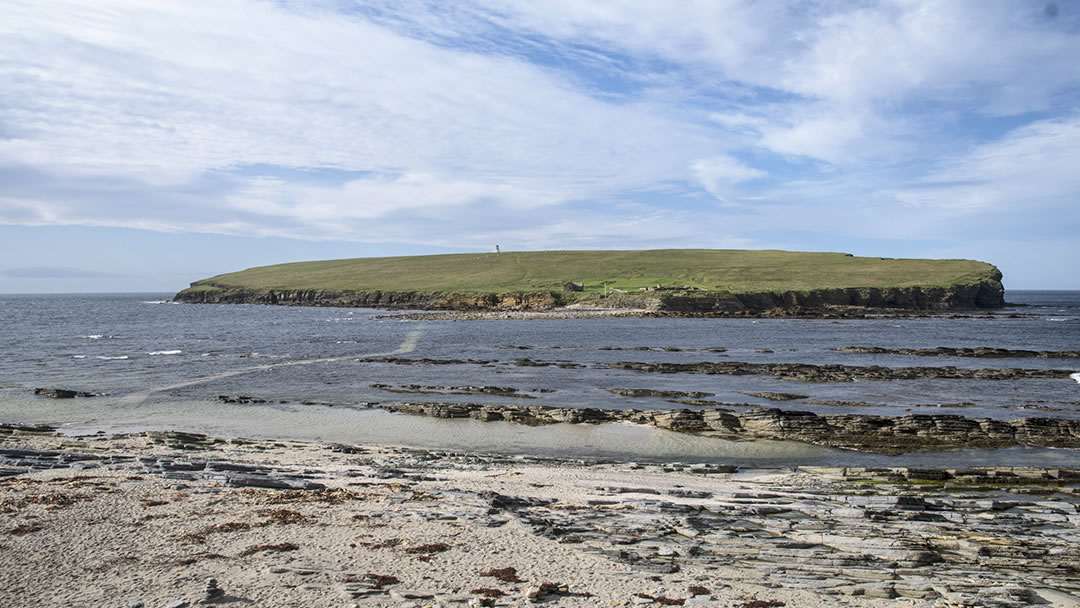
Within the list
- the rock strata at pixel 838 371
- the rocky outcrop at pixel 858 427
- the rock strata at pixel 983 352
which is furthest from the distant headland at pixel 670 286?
the rocky outcrop at pixel 858 427

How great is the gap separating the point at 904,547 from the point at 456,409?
22.9 m

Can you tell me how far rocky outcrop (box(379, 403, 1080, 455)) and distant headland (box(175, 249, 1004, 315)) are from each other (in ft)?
284

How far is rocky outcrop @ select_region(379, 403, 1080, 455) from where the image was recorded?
2653 cm

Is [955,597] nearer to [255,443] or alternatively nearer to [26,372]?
[255,443]

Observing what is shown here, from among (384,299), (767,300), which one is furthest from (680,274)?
(384,299)

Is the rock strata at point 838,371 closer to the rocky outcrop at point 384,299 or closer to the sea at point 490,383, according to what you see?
the sea at point 490,383

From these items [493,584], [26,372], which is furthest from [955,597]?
[26,372]

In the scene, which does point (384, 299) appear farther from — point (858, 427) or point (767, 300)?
point (858, 427)

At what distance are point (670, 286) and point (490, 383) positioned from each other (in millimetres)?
96834

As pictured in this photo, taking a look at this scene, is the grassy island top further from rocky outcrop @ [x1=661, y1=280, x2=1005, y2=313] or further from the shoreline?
the shoreline

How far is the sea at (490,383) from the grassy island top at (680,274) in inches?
2113

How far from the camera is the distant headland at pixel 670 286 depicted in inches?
4968

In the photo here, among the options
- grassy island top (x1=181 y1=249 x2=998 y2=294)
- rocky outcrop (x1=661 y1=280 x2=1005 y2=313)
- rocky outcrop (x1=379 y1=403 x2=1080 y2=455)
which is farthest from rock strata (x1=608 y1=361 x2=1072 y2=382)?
grassy island top (x1=181 y1=249 x2=998 y2=294)

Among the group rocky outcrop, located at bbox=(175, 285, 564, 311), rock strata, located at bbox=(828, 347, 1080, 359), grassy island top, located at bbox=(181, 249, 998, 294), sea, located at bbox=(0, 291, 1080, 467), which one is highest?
grassy island top, located at bbox=(181, 249, 998, 294)
